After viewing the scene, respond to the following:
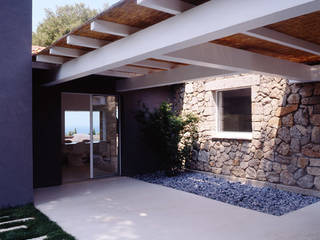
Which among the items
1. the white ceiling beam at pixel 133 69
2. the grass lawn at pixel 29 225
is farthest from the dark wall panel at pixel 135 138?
the grass lawn at pixel 29 225

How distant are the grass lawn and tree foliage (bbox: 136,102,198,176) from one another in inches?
154

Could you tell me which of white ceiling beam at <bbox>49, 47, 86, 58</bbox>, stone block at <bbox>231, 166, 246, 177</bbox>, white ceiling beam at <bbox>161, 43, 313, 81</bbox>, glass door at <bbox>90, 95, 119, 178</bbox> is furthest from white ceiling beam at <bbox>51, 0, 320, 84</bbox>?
stone block at <bbox>231, 166, 246, 177</bbox>

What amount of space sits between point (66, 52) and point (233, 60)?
287 cm

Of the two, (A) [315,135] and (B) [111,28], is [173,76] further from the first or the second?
(A) [315,135]

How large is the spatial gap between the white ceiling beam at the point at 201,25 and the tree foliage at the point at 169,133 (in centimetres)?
388

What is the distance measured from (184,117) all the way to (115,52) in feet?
15.7

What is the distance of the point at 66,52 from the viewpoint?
5133 mm

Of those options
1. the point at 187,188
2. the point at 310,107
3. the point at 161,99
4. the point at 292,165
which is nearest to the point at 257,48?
the point at 310,107

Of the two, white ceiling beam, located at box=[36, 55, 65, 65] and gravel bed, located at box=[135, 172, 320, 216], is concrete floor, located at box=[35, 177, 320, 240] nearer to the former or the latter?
gravel bed, located at box=[135, 172, 320, 216]

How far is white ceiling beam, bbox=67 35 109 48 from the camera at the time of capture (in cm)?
436

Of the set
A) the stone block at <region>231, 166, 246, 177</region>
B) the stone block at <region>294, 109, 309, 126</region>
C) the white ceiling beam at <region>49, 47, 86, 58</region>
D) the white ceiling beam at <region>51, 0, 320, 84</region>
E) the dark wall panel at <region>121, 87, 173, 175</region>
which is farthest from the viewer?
the dark wall panel at <region>121, 87, 173, 175</region>

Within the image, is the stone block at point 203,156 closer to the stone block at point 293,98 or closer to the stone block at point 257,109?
the stone block at point 257,109

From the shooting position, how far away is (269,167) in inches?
273

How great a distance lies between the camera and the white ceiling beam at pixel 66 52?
502 centimetres
